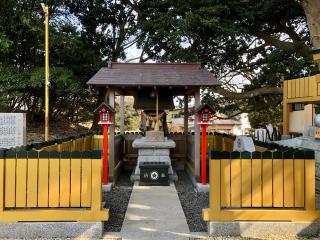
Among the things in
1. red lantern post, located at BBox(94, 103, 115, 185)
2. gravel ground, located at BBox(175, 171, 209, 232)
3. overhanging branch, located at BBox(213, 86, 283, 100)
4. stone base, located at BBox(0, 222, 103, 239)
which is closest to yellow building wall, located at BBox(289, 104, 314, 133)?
overhanging branch, located at BBox(213, 86, 283, 100)

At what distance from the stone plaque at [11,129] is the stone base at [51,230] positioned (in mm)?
5973

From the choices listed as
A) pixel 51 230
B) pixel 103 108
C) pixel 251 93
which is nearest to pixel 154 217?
Answer: pixel 51 230

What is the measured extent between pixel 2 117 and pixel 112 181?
4148 mm

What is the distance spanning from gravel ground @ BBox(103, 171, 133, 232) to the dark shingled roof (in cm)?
298

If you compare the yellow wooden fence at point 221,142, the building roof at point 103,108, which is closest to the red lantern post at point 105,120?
the building roof at point 103,108

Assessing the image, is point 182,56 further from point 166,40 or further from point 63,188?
point 63,188

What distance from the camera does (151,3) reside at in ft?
57.7

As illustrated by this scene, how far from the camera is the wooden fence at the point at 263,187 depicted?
4906 millimetres

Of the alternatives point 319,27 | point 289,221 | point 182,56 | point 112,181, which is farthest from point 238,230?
point 319,27

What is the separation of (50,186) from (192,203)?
3.45 m

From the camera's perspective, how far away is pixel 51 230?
4.83 meters

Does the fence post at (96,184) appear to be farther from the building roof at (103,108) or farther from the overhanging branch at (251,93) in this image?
the overhanging branch at (251,93)

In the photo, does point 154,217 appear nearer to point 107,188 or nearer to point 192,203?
point 192,203

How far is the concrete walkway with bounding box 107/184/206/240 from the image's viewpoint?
4.99 meters
